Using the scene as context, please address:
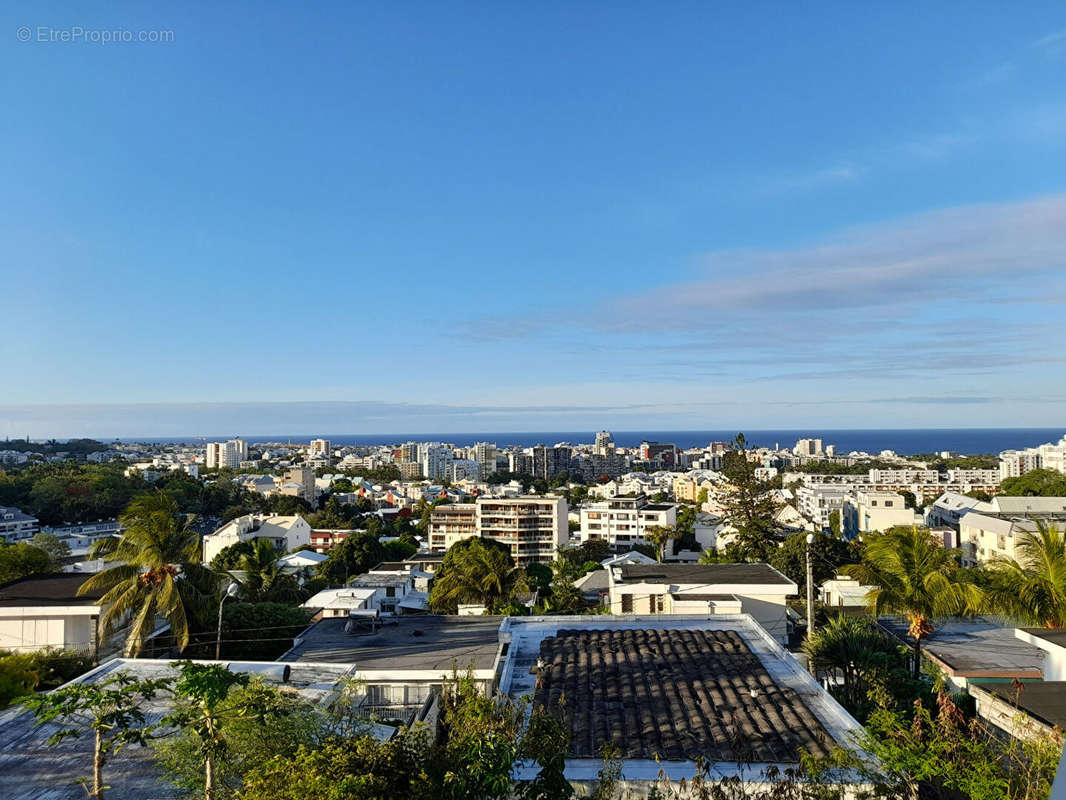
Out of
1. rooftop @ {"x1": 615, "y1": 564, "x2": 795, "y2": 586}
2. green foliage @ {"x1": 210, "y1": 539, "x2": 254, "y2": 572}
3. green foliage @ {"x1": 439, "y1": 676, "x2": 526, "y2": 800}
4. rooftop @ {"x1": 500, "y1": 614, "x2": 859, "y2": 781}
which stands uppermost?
green foliage @ {"x1": 439, "y1": 676, "x2": 526, "y2": 800}

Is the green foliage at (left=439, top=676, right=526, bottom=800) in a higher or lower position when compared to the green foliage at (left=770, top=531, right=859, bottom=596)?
higher

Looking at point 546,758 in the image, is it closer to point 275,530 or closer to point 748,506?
point 748,506

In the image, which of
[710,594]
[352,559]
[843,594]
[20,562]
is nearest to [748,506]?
[843,594]

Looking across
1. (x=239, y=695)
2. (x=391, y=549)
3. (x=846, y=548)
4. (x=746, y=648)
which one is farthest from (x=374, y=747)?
(x=391, y=549)

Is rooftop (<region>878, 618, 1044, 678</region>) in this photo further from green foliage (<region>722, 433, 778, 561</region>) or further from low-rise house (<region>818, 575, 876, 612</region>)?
green foliage (<region>722, 433, 778, 561</region>)

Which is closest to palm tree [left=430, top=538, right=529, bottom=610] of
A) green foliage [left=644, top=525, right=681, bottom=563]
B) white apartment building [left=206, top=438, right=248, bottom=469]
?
green foliage [left=644, top=525, right=681, bottom=563]

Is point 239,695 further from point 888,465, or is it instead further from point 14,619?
point 888,465

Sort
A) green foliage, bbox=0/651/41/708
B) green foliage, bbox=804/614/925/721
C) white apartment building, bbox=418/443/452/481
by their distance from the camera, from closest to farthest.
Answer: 1. green foliage, bbox=0/651/41/708
2. green foliage, bbox=804/614/925/721
3. white apartment building, bbox=418/443/452/481
